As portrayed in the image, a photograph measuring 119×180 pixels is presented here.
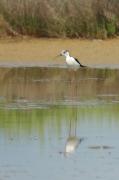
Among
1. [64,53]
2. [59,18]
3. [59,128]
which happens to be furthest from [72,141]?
[59,18]

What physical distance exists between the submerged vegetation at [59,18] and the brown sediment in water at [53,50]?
396 mm

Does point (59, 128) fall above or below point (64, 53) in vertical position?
below

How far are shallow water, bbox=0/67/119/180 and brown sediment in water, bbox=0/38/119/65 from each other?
333cm

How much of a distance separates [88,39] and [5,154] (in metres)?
14.9

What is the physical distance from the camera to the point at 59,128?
38.7 ft

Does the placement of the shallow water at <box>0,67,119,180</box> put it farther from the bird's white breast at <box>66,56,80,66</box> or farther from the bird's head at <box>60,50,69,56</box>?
the bird's head at <box>60,50,69,56</box>

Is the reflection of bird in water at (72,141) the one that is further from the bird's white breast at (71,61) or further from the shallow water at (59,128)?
the bird's white breast at (71,61)

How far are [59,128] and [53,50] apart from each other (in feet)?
38.3

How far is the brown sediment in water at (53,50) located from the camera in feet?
72.4

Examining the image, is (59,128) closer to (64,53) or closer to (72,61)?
(72,61)

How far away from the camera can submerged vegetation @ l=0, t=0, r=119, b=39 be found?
2494 cm

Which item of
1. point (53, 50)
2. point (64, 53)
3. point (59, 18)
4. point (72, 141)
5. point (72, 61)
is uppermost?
point (59, 18)

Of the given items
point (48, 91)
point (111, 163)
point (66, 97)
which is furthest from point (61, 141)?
point (48, 91)

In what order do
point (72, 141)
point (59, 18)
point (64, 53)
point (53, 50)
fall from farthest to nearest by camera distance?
1. point (59, 18)
2. point (53, 50)
3. point (64, 53)
4. point (72, 141)
